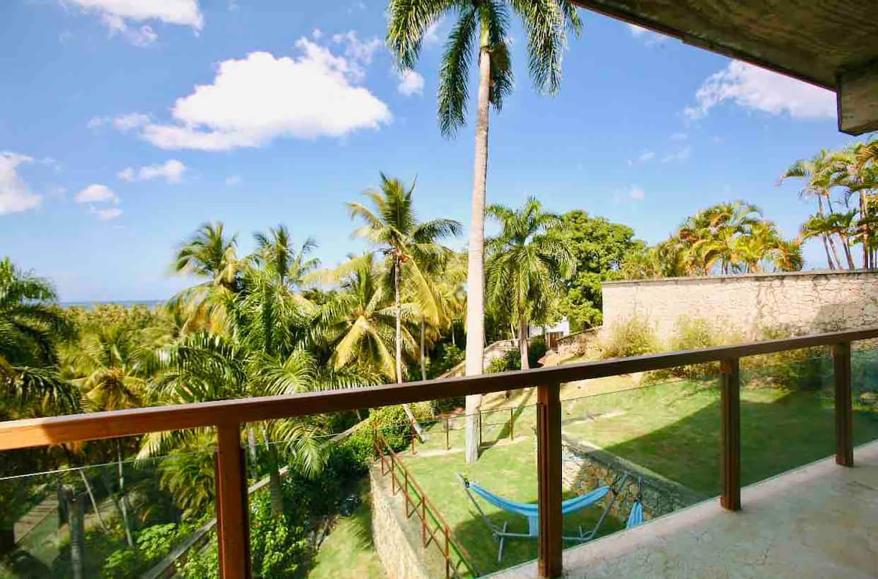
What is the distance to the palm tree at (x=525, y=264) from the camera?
43.5 feet

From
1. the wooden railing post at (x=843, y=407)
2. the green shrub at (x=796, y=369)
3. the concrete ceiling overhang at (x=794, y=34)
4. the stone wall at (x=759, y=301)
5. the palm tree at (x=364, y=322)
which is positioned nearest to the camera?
the concrete ceiling overhang at (x=794, y=34)

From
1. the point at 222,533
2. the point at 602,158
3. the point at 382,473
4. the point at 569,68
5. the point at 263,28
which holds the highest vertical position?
the point at 263,28

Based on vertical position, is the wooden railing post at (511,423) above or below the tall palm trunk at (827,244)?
below

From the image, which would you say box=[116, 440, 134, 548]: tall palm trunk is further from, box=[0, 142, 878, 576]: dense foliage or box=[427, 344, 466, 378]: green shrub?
box=[427, 344, 466, 378]: green shrub

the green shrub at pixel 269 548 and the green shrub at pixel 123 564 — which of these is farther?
the green shrub at pixel 269 548

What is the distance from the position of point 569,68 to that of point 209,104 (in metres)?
16.8

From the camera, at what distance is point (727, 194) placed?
17.4 metres

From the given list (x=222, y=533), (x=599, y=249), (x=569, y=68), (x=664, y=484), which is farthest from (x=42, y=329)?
(x=599, y=249)

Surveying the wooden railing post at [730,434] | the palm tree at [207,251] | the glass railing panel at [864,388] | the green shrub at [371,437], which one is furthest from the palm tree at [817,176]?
the palm tree at [207,251]

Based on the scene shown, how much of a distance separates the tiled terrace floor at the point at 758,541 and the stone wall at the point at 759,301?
30.4ft

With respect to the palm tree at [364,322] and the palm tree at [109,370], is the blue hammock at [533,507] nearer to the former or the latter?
the palm tree at [109,370]

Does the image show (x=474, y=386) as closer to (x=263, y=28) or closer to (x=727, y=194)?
(x=263, y=28)

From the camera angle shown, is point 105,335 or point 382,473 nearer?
point 382,473

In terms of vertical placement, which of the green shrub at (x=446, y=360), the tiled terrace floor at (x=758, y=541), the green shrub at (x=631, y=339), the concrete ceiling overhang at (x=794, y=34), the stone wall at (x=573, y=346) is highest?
the concrete ceiling overhang at (x=794, y=34)
